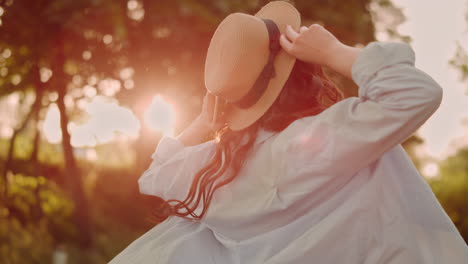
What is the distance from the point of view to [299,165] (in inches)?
62.8

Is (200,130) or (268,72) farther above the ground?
(268,72)

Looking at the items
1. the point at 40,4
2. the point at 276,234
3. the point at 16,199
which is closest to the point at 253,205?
the point at 276,234

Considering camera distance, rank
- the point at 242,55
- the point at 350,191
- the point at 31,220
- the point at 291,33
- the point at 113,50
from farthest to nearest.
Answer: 1. the point at 31,220
2. the point at 113,50
3. the point at 242,55
4. the point at 291,33
5. the point at 350,191

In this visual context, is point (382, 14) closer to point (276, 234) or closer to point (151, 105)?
point (151, 105)

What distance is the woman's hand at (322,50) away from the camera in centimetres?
157

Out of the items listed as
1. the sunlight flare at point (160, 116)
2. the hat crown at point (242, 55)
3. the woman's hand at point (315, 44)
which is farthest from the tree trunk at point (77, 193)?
the woman's hand at point (315, 44)

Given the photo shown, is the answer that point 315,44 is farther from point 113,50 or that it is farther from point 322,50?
point 113,50

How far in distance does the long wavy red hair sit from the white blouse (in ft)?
0.15

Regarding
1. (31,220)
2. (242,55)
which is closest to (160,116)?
(31,220)

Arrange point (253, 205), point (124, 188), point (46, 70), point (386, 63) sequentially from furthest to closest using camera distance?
point (124, 188) → point (46, 70) → point (253, 205) → point (386, 63)

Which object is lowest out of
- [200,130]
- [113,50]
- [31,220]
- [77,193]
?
[31,220]

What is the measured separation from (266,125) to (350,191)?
405mm

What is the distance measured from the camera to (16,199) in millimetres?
8570

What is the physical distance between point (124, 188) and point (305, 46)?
9.80 metres
